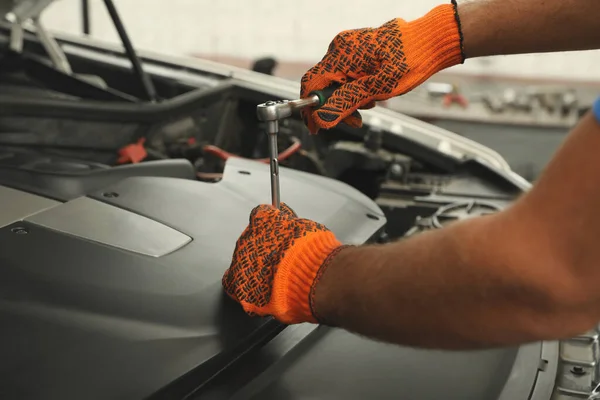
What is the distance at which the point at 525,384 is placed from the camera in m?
0.88

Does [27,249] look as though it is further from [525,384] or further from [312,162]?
[312,162]

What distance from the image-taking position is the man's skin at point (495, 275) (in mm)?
496

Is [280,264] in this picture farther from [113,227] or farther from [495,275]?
[113,227]

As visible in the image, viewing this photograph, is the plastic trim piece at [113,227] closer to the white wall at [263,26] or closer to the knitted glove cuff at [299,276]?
the knitted glove cuff at [299,276]

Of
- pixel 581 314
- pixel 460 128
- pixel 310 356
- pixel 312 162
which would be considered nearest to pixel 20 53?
pixel 312 162

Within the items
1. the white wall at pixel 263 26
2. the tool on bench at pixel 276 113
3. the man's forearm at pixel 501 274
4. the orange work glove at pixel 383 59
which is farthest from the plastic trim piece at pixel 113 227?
the white wall at pixel 263 26

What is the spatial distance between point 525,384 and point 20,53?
4.48 feet

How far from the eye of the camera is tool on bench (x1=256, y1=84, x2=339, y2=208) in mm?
861

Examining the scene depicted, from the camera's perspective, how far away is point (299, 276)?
0.70m

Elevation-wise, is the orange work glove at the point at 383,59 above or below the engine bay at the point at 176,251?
above

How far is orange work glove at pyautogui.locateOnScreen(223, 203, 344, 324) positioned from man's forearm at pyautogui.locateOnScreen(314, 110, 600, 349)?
65 mm

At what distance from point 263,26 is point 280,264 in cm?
307

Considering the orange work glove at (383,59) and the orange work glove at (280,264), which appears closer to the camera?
the orange work glove at (280,264)

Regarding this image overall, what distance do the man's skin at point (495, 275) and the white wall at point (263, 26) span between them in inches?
115
